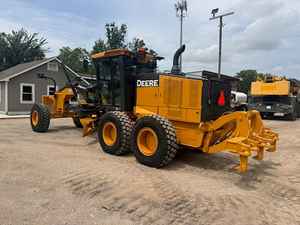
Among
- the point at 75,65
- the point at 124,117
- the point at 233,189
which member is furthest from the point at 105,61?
the point at 75,65

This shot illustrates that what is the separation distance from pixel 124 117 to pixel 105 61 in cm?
193

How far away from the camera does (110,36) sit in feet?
159

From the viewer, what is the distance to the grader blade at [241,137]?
5148 millimetres

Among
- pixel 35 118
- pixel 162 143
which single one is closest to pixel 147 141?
pixel 162 143

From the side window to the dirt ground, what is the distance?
13125 mm

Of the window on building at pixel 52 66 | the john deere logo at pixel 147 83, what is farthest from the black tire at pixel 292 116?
the window on building at pixel 52 66

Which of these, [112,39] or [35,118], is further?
[112,39]

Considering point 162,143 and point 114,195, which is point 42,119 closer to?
point 162,143

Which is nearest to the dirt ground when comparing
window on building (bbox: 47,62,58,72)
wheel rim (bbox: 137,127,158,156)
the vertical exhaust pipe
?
wheel rim (bbox: 137,127,158,156)

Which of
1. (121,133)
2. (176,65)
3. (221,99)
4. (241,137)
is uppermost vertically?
(176,65)

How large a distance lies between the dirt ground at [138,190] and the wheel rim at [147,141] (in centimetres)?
34

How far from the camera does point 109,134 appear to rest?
728cm

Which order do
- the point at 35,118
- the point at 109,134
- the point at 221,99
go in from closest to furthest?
the point at 221,99
the point at 109,134
the point at 35,118

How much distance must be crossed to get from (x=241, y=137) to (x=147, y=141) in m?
1.89
